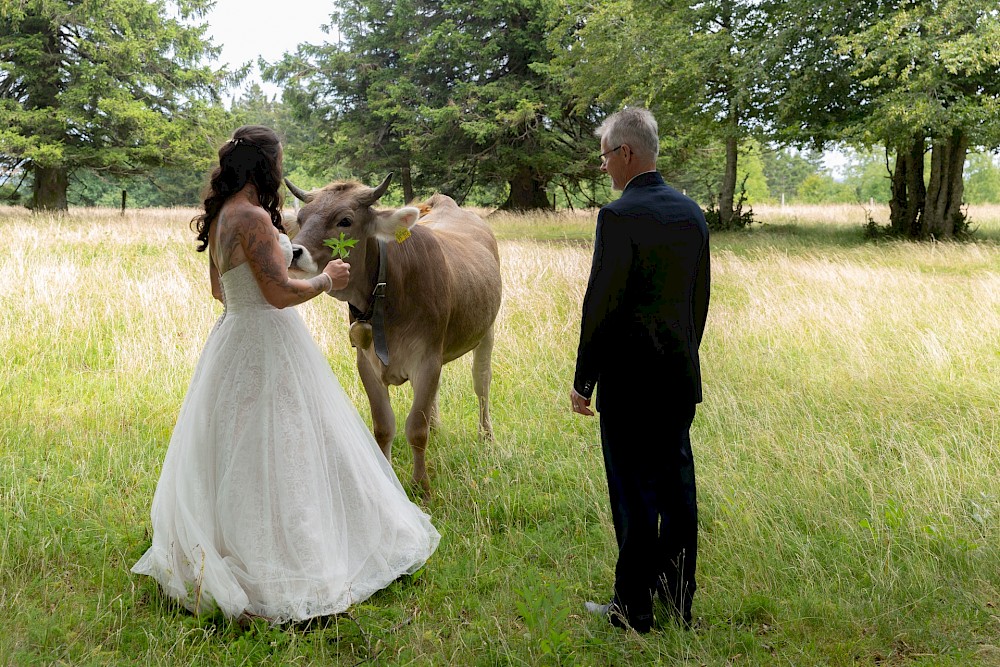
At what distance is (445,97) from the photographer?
27.0 metres

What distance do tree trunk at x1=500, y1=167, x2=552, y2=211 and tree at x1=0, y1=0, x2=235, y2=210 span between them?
411 inches

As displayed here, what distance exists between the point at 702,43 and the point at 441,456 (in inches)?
654

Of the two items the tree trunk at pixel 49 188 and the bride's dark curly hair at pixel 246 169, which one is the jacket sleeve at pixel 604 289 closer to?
the bride's dark curly hair at pixel 246 169

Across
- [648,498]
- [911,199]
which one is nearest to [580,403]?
[648,498]

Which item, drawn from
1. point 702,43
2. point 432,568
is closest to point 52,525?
point 432,568

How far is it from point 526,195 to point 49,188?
1554 centimetres

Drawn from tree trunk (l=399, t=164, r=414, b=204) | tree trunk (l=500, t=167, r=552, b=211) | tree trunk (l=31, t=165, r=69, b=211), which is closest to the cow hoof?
tree trunk (l=31, t=165, r=69, b=211)

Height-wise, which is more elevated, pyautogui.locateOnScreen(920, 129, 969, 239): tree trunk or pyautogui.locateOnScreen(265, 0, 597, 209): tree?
pyautogui.locateOnScreen(265, 0, 597, 209): tree

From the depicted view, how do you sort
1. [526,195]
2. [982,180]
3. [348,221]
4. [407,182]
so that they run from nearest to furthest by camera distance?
1. [348,221]
2. [526,195]
3. [407,182]
4. [982,180]

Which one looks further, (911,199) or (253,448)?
(911,199)

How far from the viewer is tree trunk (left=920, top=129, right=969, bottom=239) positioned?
52.6 feet

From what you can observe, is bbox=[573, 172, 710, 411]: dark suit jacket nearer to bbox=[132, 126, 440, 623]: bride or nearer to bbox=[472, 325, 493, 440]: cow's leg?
bbox=[132, 126, 440, 623]: bride

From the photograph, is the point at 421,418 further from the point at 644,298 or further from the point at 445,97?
the point at 445,97

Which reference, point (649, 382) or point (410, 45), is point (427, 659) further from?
point (410, 45)
